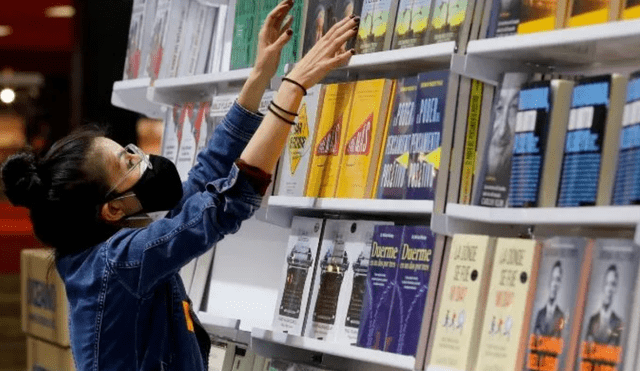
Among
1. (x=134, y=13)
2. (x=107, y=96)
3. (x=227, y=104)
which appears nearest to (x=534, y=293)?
(x=227, y=104)

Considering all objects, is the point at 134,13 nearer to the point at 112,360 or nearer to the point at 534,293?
the point at 112,360

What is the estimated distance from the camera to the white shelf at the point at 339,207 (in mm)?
2984

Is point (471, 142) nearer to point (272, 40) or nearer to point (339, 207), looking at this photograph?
point (339, 207)

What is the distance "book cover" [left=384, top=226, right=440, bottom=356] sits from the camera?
9.64 ft

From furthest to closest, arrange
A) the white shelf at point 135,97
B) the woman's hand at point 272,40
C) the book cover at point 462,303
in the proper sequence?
the white shelf at point 135,97
the woman's hand at point 272,40
the book cover at point 462,303

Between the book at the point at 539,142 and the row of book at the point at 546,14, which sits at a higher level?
the row of book at the point at 546,14

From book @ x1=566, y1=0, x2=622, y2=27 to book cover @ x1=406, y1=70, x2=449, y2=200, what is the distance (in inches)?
14.5

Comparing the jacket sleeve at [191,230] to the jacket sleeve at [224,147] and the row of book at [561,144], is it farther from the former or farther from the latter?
the row of book at [561,144]

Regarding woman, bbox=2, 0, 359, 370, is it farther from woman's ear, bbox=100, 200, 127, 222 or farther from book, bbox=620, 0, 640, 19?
book, bbox=620, 0, 640, 19

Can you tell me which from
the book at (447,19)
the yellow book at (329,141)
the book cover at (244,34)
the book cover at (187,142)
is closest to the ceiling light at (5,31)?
the book cover at (187,142)

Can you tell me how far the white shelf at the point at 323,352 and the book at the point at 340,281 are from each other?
0.05 meters

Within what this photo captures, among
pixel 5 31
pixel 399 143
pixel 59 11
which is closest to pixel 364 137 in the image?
pixel 399 143

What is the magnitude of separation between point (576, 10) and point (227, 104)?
1.47 metres

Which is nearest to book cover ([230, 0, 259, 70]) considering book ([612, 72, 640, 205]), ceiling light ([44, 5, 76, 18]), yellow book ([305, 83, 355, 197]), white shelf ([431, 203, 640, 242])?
yellow book ([305, 83, 355, 197])
